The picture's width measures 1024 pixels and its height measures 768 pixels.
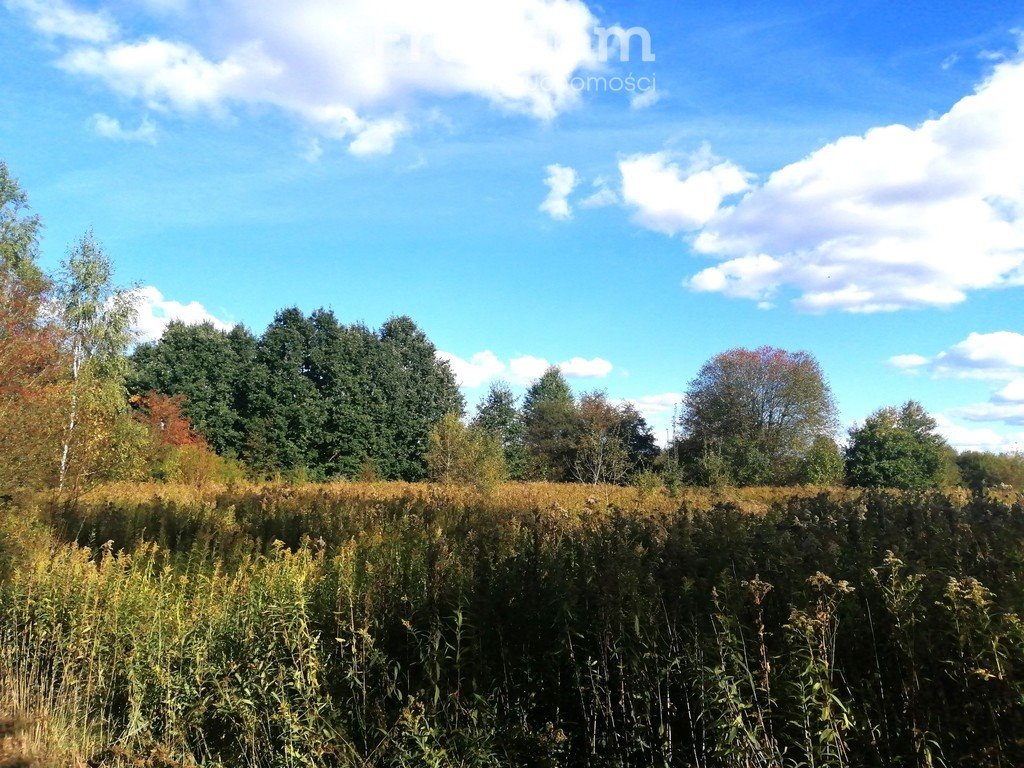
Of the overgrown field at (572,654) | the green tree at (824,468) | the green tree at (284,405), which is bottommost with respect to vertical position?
the overgrown field at (572,654)

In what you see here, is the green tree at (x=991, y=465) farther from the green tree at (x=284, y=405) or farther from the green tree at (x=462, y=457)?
the green tree at (x=284, y=405)

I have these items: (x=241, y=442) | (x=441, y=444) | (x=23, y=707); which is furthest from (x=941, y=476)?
(x=241, y=442)

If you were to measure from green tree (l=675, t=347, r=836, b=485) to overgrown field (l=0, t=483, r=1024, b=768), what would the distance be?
30.0 m

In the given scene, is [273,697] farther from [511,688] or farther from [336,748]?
[511,688]

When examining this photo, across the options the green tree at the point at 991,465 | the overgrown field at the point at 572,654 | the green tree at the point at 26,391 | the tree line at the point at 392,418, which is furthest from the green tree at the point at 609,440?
the overgrown field at the point at 572,654

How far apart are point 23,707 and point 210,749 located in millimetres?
1530

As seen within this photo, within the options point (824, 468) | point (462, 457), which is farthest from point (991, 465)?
point (462, 457)

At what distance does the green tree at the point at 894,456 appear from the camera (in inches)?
848

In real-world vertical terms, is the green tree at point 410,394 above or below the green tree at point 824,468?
above

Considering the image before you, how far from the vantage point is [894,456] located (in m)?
22.1

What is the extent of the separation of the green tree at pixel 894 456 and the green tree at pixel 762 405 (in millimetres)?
9343

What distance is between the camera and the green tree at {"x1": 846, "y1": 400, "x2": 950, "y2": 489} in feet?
70.7

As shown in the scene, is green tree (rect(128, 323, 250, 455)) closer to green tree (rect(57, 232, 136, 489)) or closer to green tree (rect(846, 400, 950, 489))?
green tree (rect(57, 232, 136, 489))

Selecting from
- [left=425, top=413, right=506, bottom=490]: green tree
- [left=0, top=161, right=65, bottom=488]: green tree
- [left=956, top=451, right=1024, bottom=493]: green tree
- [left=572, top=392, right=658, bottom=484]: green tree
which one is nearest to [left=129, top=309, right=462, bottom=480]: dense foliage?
[left=572, top=392, right=658, bottom=484]: green tree
